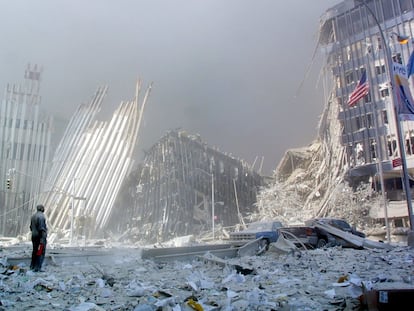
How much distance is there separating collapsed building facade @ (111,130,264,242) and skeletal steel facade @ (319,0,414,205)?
46.4 feet

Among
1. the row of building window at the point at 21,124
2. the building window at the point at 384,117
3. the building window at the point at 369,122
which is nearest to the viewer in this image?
the building window at the point at 384,117

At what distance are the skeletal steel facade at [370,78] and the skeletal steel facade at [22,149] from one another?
33682 millimetres

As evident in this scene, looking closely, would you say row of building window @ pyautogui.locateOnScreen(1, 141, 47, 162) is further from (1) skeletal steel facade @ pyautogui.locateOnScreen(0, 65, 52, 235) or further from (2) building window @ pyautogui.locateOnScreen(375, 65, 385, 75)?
(2) building window @ pyautogui.locateOnScreen(375, 65, 385, 75)

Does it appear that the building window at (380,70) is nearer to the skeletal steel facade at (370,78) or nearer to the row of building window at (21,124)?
the skeletal steel facade at (370,78)

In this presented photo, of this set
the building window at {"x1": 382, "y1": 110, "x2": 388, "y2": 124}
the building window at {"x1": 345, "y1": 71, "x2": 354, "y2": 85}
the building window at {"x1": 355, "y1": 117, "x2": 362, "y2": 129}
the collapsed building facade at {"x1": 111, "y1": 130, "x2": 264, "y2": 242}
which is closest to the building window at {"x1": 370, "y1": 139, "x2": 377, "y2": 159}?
the building window at {"x1": 382, "y1": 110, "x2": 388, "y2": 124}

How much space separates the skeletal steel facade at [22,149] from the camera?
39125 mm

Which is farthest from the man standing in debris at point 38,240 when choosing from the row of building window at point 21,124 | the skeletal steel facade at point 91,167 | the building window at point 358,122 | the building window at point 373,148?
the row of building window at point 21,124

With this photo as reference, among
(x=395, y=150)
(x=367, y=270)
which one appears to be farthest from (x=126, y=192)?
(x=367, y=270)

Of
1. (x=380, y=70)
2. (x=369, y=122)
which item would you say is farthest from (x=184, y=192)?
(x=380, y=70)

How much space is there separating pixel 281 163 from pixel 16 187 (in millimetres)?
31377

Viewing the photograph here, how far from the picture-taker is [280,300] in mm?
5184

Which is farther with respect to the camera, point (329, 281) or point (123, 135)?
point (123, 135)

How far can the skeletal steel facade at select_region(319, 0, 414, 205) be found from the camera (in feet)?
115

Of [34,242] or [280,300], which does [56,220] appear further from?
[280,300]
